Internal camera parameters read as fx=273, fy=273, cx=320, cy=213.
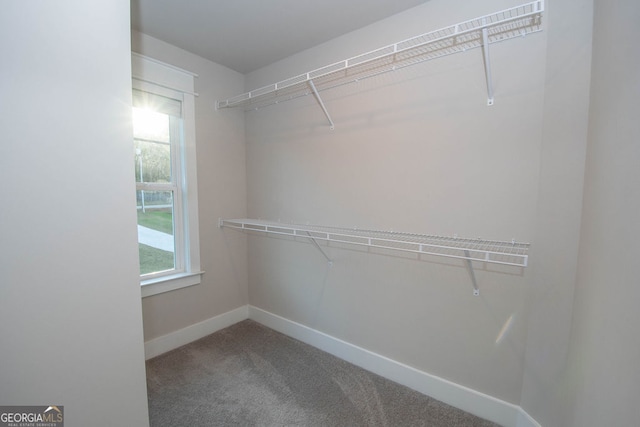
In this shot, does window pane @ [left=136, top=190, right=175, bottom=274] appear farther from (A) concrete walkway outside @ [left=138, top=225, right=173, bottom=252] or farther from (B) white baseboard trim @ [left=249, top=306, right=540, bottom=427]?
(B) white baseboard trim @ [left=249, top=306, right=540, bottom=427]

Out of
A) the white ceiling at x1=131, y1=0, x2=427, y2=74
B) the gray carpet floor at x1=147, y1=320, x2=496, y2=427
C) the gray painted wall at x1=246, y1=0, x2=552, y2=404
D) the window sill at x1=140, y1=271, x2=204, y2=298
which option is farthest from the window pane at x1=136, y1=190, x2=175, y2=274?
the white ceiling at x1=131, y1=0, x2=427, y2=74

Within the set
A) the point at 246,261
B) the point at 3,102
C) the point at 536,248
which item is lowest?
the point at 246,261

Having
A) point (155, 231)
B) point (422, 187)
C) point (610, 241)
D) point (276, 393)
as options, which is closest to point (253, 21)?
point (422, 187)

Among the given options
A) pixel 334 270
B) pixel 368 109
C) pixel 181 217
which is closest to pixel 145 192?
pixel 181 217

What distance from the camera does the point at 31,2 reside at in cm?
92

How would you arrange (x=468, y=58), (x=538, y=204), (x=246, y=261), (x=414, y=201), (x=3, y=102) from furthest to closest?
1. (x=246, y=261)
2. (x=414, y=201)
3. (x=468, y=58)
4. (x=538, y=204)
5. (x=3, y=102)

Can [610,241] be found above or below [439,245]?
above

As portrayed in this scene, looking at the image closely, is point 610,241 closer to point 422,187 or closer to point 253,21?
point 422,187

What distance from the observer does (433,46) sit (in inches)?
60.3

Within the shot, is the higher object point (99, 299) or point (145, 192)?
point (145, 192)

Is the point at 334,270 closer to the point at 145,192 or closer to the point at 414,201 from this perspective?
the point at 414,201

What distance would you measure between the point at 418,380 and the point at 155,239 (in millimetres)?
2153

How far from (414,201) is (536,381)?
1070 millimetres

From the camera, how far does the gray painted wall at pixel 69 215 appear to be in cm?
92
